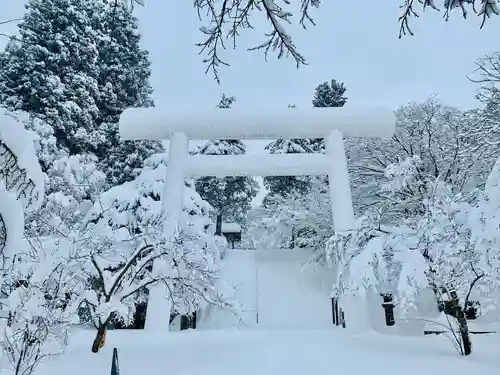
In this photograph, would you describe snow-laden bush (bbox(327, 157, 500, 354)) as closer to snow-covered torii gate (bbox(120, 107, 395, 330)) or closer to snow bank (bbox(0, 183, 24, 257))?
snow-covered torii gate (bbox(120, 107, 395, 330))

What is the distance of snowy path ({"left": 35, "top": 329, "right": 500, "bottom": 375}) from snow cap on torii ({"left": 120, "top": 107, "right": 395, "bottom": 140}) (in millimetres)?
3990

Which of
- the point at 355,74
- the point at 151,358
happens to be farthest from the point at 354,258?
the point at 151,358

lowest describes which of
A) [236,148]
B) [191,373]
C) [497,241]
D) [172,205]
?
[191,373]

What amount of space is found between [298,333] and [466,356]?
3.10m

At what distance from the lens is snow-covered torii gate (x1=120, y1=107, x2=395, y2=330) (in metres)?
8.64

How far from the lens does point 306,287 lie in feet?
39.9

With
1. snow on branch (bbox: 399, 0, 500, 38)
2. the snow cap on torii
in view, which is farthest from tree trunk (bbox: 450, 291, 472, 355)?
the snow cap on torii

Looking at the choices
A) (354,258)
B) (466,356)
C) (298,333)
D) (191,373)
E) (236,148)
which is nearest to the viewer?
(191,373)

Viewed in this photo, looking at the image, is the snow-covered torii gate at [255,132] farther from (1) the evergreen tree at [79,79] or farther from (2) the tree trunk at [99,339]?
(1) the evergreen tree at [79,79]

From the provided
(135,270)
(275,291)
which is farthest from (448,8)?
(275,291)

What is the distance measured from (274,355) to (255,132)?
464 cm

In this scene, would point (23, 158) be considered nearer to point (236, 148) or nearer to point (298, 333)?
point (298, 333)

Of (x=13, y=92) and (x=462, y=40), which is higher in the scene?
(x=13, y=92)

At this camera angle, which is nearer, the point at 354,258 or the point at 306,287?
the point at 354,258
